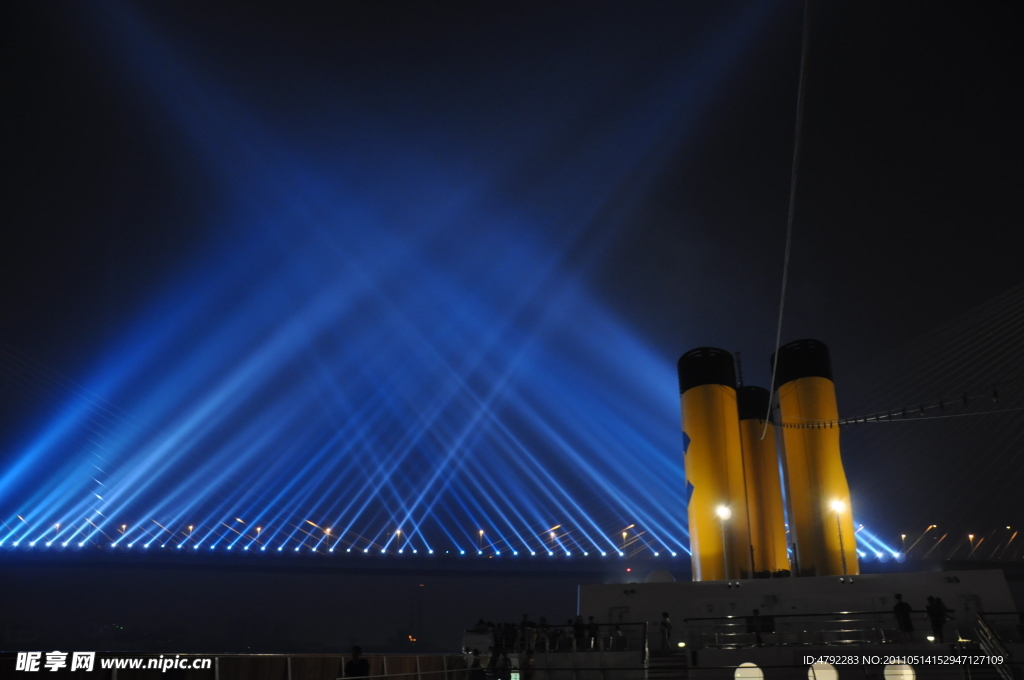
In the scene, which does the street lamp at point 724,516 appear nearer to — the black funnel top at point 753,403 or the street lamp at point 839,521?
the street lamp at point 839,521

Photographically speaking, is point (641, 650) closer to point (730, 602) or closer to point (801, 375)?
point (730, 602)

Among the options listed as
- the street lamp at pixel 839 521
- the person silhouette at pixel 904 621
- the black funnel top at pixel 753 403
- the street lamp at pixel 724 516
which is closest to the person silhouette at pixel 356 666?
the person silhouette at pixel 904 621

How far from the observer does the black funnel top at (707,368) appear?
1544 cm

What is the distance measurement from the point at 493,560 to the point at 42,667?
44.5 m

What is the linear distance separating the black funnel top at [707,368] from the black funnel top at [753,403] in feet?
9.56

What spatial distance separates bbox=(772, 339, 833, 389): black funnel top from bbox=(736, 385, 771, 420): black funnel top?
9.47 feet

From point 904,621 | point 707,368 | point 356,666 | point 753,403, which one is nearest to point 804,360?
point 707,368

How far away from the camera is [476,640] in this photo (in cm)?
1289

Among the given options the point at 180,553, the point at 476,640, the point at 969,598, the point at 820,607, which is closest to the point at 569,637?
the point at 476,640

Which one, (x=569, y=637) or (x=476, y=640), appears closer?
(x=569, y=637)

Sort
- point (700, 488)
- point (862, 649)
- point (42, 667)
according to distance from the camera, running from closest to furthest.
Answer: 1. point (42, 667)
2. point (862, 649)
3. point (700, 488)

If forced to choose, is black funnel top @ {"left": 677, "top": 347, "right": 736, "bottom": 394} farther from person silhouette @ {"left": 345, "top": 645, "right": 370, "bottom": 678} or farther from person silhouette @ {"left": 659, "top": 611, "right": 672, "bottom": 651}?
person silhouette @ {"left": 345, "top": 645, "right": 370, "bottom": 678}

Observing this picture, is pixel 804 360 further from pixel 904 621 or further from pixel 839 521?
pixel 904 621

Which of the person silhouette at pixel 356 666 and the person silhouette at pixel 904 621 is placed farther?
the person silhouette at pixel 904 621
